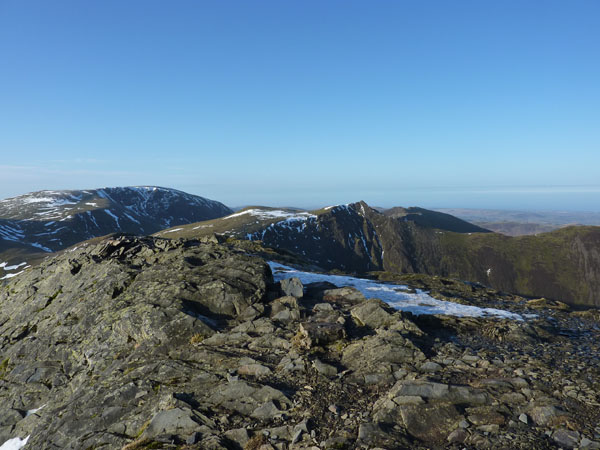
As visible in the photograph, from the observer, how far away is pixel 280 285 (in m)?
25.2

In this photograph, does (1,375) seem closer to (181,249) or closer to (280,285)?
(181,249)

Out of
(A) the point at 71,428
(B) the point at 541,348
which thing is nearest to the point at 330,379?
(A) the point at 71,428

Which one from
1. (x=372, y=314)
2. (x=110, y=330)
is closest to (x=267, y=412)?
(x=372, y=314)

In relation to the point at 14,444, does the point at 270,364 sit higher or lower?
higher

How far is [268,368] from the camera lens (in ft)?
48.6

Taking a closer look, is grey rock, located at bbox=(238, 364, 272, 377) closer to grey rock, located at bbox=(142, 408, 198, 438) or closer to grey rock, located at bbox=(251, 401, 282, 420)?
grey rock, located at bbox=(251, 401, 282, 420)

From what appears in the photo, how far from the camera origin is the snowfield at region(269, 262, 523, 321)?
23767 millimetres

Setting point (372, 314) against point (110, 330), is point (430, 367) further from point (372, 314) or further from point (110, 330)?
point (110, 330)

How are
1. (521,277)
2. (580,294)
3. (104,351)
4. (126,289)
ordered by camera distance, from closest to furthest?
(104,351)
(126,289)
(580,294)
(521,277)

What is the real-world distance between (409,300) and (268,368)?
52.7 ft

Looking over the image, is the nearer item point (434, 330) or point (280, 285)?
point (434, 330)

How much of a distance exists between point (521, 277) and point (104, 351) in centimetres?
Answer: 22716

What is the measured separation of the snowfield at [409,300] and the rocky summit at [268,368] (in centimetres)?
146

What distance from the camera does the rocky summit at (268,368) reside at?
10.8m
